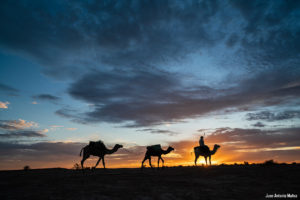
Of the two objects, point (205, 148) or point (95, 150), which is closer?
point (95, 150)

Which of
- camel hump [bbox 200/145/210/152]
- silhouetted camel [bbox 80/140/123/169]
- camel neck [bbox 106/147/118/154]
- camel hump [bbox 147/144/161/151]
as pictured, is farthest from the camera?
camel hump [bbox 200/145/210/152]

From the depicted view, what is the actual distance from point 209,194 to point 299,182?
218 inches

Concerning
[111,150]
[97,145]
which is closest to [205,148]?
[111,150]

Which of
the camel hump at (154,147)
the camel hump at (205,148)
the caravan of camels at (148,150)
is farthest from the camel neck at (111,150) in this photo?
the camel hump at (205,148)

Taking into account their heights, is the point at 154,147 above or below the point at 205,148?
above

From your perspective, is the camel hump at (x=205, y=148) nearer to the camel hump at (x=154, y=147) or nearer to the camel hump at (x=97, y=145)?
the camel hump at (x=154, y=147)

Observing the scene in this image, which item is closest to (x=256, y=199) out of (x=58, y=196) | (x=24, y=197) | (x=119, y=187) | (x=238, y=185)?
(x=238, y=185)

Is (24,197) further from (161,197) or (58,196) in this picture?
(161,197)

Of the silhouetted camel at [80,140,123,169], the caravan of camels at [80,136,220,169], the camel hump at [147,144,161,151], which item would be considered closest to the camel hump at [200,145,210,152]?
the caravan of camels at [80,136,220,169]

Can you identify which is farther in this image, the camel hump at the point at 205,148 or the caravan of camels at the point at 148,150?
the camel hump at the point at 205,148

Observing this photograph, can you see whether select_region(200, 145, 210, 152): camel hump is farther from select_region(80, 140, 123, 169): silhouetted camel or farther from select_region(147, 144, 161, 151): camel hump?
select_region(80, 140, 123, 169): silhouetted camel

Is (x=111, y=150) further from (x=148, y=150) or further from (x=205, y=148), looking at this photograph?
(x=205, y=148)

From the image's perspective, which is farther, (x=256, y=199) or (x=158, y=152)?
(x=158, y=152)

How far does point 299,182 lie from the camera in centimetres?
1120
